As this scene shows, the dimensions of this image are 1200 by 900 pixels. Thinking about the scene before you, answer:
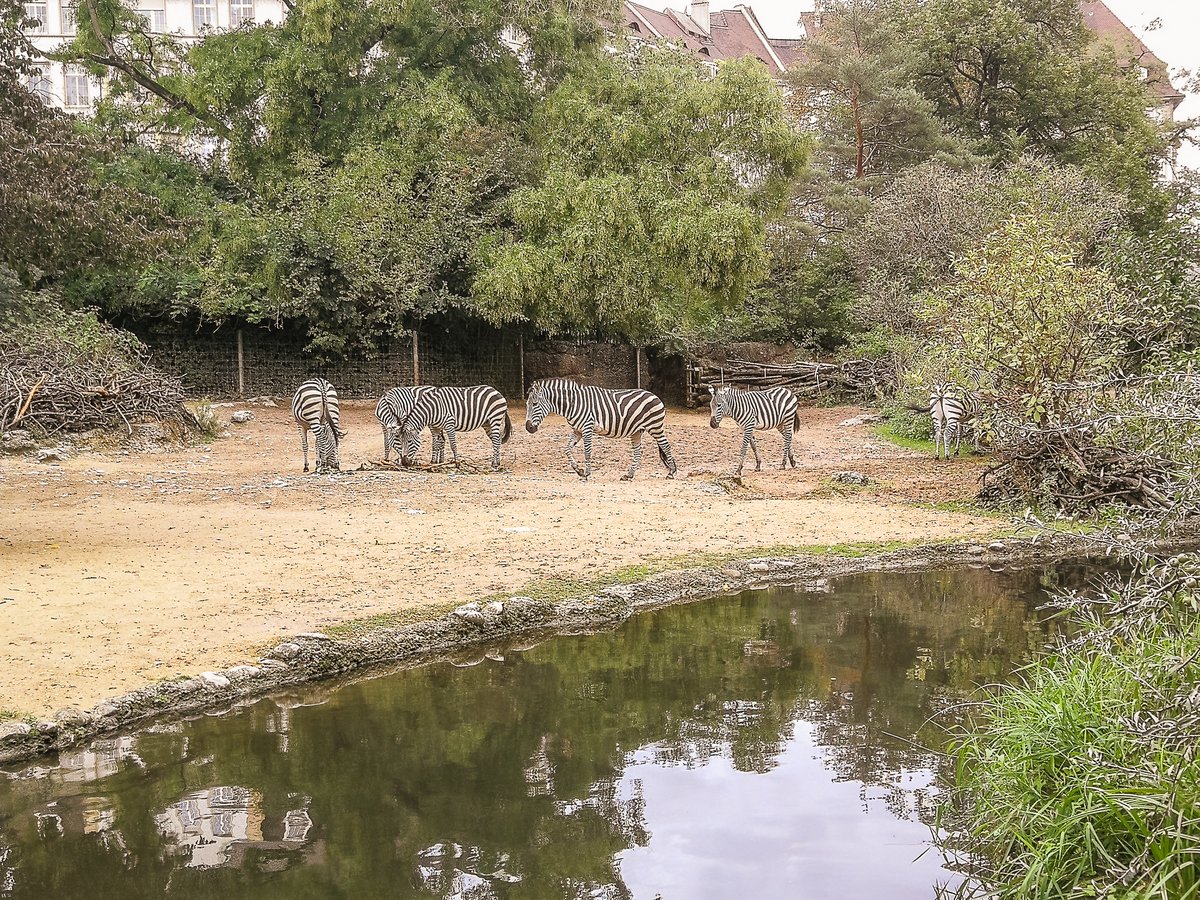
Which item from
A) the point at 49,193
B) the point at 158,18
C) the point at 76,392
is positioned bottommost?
the point at 76,392

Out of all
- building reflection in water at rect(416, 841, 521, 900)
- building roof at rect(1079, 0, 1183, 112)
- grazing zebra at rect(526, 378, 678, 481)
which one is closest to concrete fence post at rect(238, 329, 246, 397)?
grazing zebra at rect(526, 378, 678, 481)

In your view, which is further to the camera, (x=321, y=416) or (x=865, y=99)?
(x=865, y=99)

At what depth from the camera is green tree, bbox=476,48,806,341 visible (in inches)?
910

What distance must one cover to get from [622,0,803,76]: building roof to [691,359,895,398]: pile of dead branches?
2450 centimetres

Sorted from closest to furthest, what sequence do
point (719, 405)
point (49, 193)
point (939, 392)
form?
point (49, 193) < point (939, 392) < point (719, 405)

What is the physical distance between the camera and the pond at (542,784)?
14.8 feet

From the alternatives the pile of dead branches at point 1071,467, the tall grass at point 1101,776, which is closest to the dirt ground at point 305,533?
the pile of dead branches at point 1071,467

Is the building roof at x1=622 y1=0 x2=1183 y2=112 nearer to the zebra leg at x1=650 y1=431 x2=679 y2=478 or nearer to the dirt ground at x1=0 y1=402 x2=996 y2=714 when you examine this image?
the zebra leg at x1=650 y1=431 x2=679 y2=478

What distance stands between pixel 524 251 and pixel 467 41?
643cm

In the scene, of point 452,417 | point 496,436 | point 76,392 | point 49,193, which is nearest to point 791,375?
point 496,436

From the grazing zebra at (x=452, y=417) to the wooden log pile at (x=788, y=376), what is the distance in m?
12.2

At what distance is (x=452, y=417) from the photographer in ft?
54.8

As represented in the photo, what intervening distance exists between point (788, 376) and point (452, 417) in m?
14.4

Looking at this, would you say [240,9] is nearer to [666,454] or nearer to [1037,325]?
[666,454]
